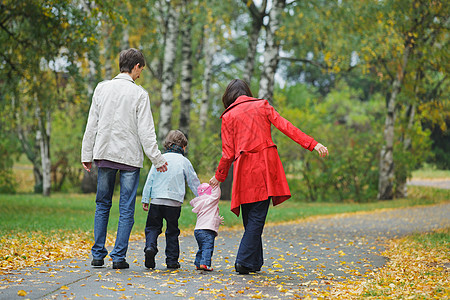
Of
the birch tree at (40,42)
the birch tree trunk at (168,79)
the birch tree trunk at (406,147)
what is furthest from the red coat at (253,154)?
the birch tree trunk at (406,147)

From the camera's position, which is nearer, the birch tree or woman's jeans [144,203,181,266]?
woman's jeans [144,203,181,266]

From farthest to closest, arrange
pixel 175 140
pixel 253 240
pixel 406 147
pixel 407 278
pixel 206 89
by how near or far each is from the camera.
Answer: pixel 206 89 → pixel 406 147 → pixel 175 140 → pixel 253 240 → pixel 407 278

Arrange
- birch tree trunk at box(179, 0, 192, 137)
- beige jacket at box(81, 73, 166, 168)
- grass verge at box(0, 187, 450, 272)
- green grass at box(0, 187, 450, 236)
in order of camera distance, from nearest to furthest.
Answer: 1. beige jacket at box(81, 73, 166, 168)
2. grass verge at box(0, 187, 450, 272)
3. green grass at box(0, 187, 450, 236)
4. birch tree trunk at box(179, 0, 192, 137)

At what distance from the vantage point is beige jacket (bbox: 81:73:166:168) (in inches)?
236

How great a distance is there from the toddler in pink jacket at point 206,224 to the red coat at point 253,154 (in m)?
0.33

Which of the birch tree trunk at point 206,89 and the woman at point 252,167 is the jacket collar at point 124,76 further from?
the birch tree trunk at point 206,89

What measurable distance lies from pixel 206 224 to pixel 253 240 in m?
0.62

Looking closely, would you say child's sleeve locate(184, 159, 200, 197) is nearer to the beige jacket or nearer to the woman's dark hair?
the beige jacket

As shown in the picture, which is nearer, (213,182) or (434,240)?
(213,182)

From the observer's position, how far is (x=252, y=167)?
6.20 meters

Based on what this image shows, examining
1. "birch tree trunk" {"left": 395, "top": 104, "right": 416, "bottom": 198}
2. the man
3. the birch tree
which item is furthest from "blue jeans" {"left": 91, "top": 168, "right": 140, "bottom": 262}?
"birch tree trunk" {"left": 395, "top": 104, "right": 416, "bottom": 198}

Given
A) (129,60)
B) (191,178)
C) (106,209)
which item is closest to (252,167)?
(191,178)

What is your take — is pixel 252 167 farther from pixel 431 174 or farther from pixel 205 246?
pixel 431 174

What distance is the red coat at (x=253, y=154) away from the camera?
616 centimetres
